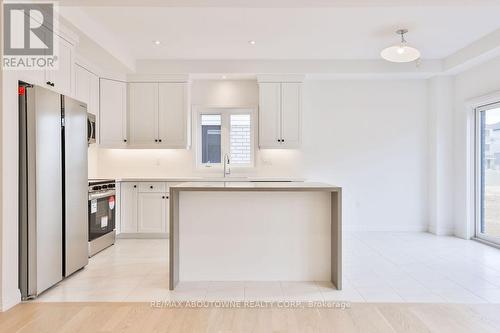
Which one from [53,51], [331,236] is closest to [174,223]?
[331,236]

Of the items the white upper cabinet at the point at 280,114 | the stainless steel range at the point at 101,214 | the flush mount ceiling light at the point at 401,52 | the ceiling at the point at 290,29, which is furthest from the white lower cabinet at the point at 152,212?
the flush mount ceiling light at the point at 401,52

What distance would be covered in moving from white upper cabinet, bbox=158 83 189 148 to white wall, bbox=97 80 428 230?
442mm

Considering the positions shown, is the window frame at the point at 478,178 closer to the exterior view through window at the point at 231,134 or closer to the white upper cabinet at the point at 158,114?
the exterior view through window at the point at 231,134

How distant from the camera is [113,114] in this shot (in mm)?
5391

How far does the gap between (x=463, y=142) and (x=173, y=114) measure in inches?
178

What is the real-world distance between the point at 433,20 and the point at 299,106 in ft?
7.18

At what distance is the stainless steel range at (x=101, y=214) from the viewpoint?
14.0ft

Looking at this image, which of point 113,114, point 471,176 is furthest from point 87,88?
point 471,176

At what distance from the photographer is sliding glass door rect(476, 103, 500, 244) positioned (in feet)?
16.2

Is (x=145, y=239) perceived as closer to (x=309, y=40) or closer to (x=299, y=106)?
(x=299, y=106)

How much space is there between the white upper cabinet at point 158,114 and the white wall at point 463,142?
4.27 metres

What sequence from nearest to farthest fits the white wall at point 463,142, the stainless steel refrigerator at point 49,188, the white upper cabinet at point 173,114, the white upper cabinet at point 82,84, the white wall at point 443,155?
the stainless steel refrigerator at point 49,188 < the white upper cabinet at point 82,84 < the white wall at point 463,142 < the white upper cabinet at point 173,114 < the white wall at point 443,155

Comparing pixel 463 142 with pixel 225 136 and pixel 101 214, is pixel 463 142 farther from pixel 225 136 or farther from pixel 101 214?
pixel 101 214

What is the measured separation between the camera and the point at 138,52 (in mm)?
5117
